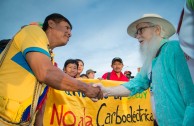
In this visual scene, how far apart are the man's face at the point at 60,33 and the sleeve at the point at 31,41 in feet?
1.75

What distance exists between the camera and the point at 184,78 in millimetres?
2002

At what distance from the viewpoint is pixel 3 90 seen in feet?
7.25

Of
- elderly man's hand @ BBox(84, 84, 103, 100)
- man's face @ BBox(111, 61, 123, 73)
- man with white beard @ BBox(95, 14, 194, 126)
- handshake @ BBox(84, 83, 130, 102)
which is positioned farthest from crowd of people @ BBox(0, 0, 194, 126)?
man's face @ BBox(111, 61, 123, 73)

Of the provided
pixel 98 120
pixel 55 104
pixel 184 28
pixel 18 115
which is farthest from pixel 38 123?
pixel 184 28

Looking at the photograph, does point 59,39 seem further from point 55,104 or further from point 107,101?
point 107,101

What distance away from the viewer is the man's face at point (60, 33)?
120 inches

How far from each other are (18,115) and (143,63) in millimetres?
1867

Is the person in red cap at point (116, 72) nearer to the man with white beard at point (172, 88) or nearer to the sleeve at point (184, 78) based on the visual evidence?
the man with white beard at point (172, 88)

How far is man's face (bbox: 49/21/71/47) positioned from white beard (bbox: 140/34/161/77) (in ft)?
3.60

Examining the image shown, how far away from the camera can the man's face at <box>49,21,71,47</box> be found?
120 inches

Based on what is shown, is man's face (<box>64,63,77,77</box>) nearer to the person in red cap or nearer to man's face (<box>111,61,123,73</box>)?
the person in red cap

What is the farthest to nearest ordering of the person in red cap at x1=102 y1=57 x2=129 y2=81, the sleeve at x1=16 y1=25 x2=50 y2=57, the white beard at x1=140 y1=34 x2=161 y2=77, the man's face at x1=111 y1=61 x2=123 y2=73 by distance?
the man's face at x1=111 y1=61 x2=123 y2=73
the person in red cap at x1=102 y1=57 x2=129 y2=81
the white beard at x1=140 y1=34 x2=161 y2=77
the sleeve at x1=16 y1=25 x2=50 y2=57

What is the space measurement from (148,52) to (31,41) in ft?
4.99

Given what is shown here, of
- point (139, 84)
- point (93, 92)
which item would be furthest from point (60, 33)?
point (139, 84)
